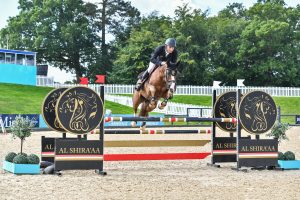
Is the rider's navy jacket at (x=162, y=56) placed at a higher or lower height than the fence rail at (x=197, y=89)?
lower

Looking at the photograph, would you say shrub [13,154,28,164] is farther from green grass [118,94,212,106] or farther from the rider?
green grass [118,94,212,106]

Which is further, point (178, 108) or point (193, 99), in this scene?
point (193, 99)

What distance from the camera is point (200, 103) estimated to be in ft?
168

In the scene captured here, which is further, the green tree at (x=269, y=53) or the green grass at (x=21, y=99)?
the green tree at (x=269, y=53)

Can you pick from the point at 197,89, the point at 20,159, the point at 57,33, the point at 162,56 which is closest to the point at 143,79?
the point at 162,56

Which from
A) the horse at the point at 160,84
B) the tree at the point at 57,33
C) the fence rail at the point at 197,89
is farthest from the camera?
the tree at the point at 57,33

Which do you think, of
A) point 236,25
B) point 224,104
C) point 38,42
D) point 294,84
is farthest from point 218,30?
point 224,104

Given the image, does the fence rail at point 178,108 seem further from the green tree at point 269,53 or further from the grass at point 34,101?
the green tree at point 269,53

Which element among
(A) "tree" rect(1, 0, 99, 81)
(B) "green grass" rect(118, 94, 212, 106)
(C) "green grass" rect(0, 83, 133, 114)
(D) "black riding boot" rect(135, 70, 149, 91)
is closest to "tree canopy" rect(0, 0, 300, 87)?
(A) "tree" rect(1, 0, 99, 81)

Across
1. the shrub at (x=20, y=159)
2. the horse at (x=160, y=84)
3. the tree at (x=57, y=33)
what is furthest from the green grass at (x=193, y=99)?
the shrub at (x=20, y=159)

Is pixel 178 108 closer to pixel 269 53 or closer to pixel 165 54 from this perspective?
pixel 269 53

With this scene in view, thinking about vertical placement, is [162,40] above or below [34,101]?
above

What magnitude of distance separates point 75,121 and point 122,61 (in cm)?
4499

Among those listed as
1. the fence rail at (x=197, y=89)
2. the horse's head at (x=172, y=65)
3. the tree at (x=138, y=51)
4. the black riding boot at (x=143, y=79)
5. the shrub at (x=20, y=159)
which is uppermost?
the tree at (x=138, y=51)
